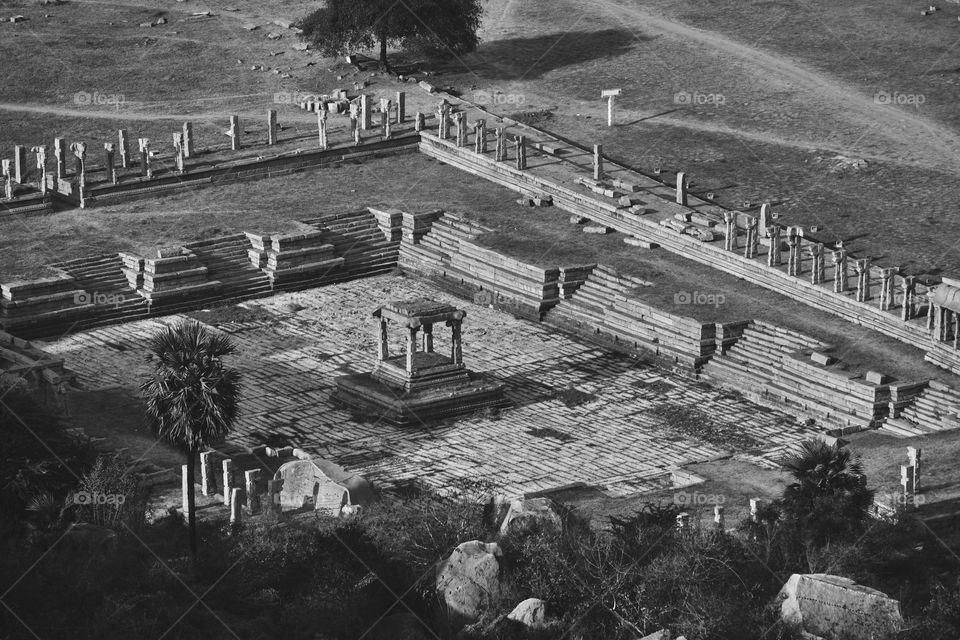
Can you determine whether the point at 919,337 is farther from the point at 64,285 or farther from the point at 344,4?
the point at 344,4

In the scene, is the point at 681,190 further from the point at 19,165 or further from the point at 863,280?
the point at 19,165

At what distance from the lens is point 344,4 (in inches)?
3447

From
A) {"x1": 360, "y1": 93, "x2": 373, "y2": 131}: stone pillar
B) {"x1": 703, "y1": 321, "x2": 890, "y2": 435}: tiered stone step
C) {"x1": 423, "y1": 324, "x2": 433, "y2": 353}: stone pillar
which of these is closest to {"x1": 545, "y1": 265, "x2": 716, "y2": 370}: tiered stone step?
{"x1": 703, "y1": 321, "x2": 890, "y2": 435}: tiered stone step

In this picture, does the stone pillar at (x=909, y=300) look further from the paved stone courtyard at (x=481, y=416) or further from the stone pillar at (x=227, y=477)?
the stone pillar at (x=227, y=477)

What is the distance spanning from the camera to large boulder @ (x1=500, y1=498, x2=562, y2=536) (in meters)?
46.7

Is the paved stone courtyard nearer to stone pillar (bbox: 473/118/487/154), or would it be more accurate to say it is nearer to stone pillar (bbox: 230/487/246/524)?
stone pillar (bbox: 230/487/246/524)

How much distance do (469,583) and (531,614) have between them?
1648mm

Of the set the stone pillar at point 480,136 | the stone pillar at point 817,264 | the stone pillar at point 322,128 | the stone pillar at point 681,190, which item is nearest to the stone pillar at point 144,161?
the stone pillar at point 322,128

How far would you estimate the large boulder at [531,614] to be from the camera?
141 feet

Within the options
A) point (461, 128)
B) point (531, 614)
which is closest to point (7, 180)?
point (461, 128)

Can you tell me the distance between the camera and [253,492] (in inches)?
1988

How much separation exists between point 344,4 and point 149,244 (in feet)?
70.1

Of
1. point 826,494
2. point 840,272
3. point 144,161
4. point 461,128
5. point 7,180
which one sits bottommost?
point 7,180

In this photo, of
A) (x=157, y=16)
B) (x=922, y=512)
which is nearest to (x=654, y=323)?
(x=922, y=512)
